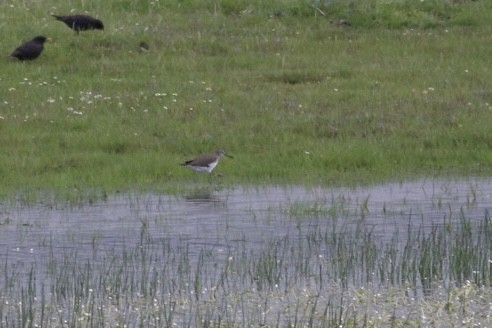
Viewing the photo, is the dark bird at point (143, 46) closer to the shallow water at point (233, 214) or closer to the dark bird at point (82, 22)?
the dark bird at point (82, 22)

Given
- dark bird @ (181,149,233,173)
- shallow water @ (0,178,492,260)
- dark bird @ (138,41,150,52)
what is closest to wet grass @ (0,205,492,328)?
shallow water @ (0,178,492,260)

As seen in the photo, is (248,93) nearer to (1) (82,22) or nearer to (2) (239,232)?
(1) (82,22)

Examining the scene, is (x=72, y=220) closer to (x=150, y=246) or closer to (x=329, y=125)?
(x=150, y=246)

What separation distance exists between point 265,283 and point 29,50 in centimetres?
1102

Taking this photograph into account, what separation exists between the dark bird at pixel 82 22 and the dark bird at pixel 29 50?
158cm

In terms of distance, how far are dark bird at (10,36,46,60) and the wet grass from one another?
8691 mm

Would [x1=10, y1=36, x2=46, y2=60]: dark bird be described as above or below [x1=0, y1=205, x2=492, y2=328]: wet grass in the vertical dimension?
above

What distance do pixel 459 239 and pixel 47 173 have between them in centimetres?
568

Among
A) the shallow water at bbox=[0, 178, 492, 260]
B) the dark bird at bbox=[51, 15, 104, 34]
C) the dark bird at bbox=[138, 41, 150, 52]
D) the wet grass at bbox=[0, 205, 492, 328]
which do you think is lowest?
the shallow water at bbox=[0, 178, 492, 260]

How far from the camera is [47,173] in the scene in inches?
635

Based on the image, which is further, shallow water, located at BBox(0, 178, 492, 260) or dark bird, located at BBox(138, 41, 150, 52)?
dark bird, located at BBox(138, 41, 150, 52)

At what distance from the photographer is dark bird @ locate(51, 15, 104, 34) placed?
75.2 feet

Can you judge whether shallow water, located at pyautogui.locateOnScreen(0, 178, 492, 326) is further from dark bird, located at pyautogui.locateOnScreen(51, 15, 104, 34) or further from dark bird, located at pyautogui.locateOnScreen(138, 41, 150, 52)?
dark bird, located at pyautogui.locateOnScreen(51, 15, 104, 34)

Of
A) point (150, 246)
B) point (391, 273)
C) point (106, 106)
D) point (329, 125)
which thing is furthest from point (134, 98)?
point (391, 273)
